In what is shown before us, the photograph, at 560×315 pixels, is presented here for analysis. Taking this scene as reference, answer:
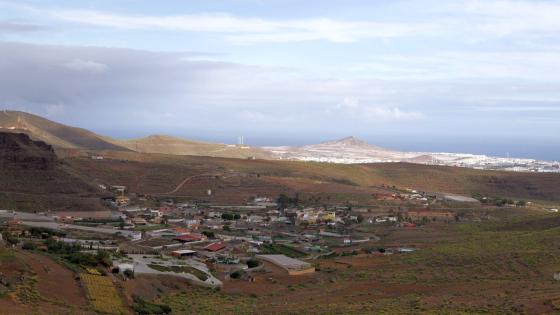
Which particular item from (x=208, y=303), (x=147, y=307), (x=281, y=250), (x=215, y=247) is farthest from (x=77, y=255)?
(x=281, y=250)

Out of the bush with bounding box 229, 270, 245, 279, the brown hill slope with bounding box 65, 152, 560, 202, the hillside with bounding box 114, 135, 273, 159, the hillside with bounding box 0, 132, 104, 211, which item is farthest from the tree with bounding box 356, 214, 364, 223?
the hillside with bounding box 114, 135, 273, 159

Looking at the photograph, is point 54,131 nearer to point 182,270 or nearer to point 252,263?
point 252,263

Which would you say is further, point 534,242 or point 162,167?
point 162,167

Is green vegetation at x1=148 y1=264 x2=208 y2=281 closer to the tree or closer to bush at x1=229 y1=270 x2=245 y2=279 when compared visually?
bush at x1=229 y1=270 x2=245 y2=279

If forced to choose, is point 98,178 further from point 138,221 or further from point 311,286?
point 311,286

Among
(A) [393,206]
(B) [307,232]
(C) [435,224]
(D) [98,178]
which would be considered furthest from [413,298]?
(D) [98,178]

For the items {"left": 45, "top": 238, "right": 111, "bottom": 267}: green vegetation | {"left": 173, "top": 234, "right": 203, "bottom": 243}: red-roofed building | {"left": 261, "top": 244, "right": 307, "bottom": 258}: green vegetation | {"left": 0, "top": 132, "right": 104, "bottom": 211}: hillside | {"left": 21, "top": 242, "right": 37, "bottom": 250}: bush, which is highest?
{"left": 0, "top": 132, "right": 104, "bottom": 211}: hillside

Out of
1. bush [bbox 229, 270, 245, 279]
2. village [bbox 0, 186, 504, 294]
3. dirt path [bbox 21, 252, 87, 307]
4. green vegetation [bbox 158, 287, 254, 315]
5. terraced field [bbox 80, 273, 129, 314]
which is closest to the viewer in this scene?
terraced field [bbox 80, 273, 129, 314]
